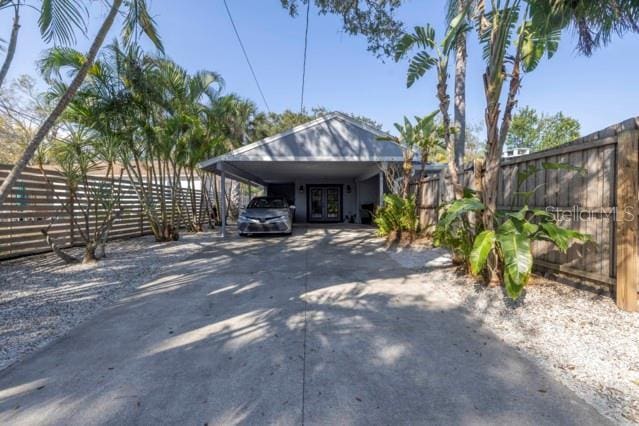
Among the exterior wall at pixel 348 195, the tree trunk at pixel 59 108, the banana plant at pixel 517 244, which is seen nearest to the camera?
the tree trunk at pixel 59 108

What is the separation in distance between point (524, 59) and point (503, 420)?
472 cm

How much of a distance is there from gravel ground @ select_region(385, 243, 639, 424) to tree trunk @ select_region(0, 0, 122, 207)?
4.83 meters

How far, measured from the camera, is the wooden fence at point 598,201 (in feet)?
10.6

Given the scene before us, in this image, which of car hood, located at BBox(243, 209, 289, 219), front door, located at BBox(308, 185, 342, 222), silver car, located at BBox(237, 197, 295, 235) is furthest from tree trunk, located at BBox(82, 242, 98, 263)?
front door, located at BBox(308, 185, 342, 222)

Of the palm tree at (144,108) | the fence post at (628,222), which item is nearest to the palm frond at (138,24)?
the palm tree at (144,108)

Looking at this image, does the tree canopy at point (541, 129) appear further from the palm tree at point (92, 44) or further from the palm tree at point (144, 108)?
the palm tree at point (92, 44)

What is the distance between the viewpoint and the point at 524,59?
4.49 meters

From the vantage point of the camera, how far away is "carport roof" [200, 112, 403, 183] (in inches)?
394

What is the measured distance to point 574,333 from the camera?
9.72 feet

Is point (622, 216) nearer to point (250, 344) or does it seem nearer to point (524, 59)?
point (524, 59)

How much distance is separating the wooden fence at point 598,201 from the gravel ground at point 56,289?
18.3 ft

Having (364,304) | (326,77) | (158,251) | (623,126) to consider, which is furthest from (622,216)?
(326,77)

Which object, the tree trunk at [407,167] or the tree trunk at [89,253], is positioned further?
the tree trunk at [407,167]

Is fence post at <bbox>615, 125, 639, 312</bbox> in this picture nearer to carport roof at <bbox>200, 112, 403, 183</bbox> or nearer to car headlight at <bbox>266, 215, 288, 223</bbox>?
carport roof at <bbox>200, 112, 403, 183</bbox>
